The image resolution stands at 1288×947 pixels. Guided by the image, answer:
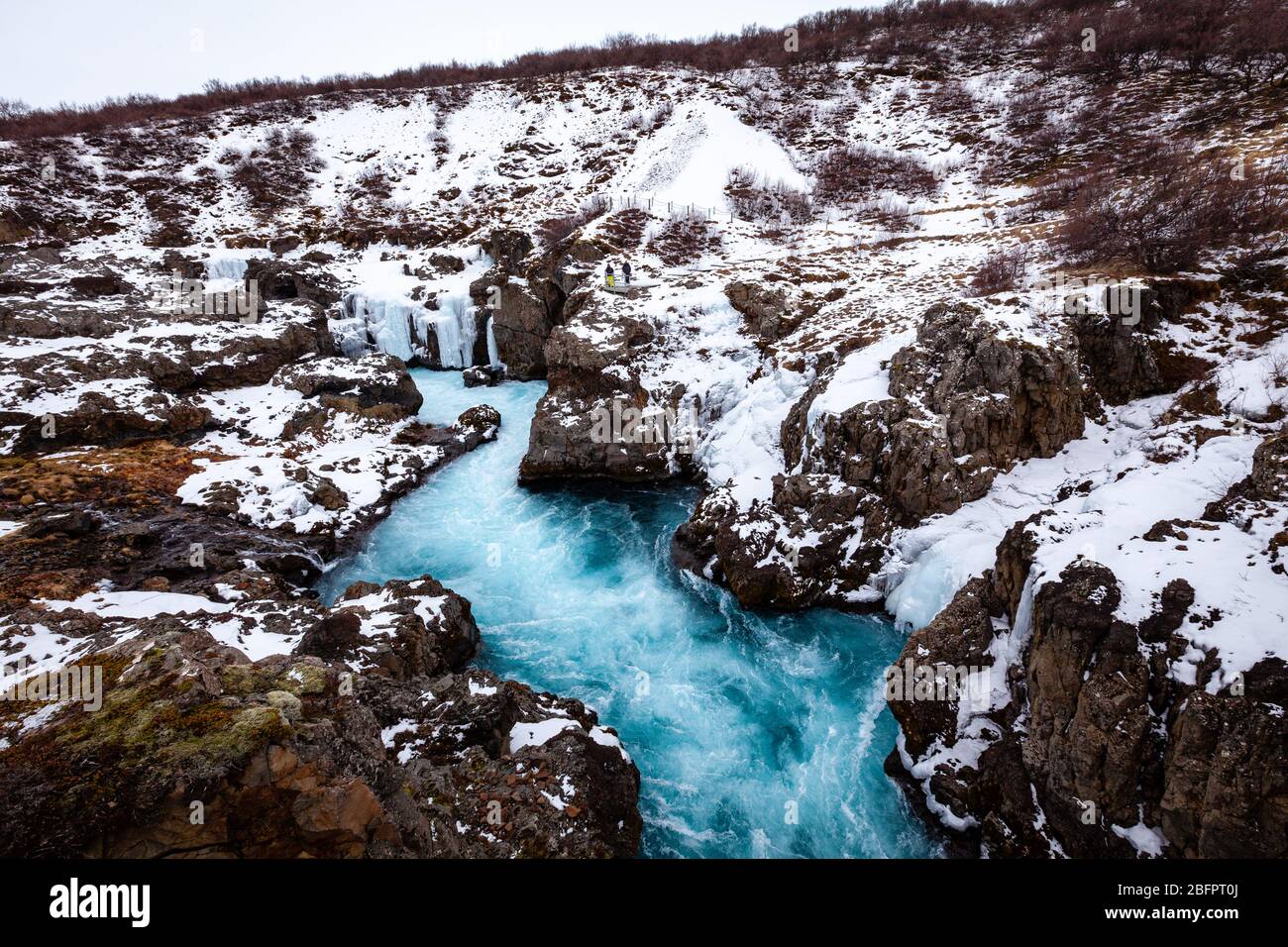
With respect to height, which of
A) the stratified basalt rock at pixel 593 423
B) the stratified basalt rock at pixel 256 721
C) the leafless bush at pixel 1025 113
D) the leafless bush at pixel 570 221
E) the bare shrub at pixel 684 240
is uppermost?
the leafless bush at pixel 1025 113

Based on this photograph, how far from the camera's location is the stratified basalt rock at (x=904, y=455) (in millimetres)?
11961

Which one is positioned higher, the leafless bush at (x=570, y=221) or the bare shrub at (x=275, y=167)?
the bare shrub at (x=275, y=167)

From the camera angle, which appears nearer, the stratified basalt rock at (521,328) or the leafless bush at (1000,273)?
the leafless bush at (1000,273)

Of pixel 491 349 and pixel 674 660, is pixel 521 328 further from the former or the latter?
pixel 674 660

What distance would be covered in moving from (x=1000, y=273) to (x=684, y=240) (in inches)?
634

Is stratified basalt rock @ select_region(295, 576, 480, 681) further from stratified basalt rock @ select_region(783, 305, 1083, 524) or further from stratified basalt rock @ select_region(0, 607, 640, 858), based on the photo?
stratified basalt rock @ select_region(783, 305, 1083, 524)

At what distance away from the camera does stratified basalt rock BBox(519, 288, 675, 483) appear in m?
17.9

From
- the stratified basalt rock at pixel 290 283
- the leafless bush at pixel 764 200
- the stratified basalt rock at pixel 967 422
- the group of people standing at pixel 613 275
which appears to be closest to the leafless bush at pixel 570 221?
the group of people standing at pixel 613 275

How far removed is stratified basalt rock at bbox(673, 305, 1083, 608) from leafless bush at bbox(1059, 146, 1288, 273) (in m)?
5.27

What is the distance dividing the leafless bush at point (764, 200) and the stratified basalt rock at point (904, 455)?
67.5 feet

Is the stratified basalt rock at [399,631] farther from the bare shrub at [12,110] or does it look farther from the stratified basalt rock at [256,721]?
the bare shrub at [12,110]

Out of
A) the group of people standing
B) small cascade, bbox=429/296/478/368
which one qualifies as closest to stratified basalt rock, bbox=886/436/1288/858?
the group of people standing

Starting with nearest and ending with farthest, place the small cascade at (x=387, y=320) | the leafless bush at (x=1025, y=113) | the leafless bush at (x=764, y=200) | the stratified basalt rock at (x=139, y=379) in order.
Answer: the stratified basalt rock at (x=139, y=379) < the small cascade at (x=387, y=320) < the leafless bush at (x=764, y=200) < the leafless bush at (x=1025, y=113)

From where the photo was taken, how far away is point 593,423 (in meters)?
18.0
